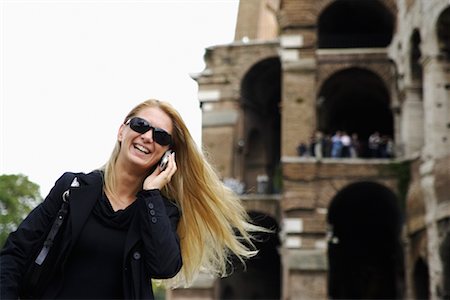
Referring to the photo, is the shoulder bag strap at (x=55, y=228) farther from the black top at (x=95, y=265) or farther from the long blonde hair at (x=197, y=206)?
the long blonde hair at (x=197, y=206)

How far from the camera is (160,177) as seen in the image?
2998 mm

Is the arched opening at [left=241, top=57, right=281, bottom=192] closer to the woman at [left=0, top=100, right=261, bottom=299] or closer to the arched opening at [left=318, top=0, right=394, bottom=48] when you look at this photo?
the arched opening at [left=318, top=0, right=394, bottom=48]

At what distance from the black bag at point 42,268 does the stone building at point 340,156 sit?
15.5 metres

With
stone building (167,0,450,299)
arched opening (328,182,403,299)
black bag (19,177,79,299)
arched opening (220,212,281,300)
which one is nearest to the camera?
black bag (19,177,79,299)

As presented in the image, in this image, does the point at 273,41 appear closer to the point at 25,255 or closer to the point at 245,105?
A: the point at 245,105

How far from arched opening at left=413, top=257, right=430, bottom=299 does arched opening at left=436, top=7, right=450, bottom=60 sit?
5715 mm

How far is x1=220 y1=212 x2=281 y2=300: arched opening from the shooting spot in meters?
28.6

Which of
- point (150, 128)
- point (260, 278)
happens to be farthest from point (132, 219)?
point (260, 278)

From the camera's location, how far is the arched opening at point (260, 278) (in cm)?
2856

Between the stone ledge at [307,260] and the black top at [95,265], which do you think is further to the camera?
the stone ledge at [307,260]

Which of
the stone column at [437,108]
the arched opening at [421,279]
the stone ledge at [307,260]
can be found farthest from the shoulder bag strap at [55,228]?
the stone ledge at [307,260]

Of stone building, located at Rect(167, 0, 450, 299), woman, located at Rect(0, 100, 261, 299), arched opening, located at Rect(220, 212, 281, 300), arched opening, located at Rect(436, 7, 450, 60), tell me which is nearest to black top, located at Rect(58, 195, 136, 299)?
woman, located at Rect(0, 100, 261, 299)

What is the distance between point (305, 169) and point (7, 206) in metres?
11.1

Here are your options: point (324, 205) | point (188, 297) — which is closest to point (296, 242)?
point (324, 205)
